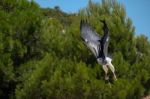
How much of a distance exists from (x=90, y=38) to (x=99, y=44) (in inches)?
35.0

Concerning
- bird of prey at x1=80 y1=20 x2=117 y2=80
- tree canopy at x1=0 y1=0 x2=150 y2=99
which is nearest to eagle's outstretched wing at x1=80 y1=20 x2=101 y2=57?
bird of prey at x1=80 y1=20 x2=117 y2=80

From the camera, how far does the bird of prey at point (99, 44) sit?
1358 cm

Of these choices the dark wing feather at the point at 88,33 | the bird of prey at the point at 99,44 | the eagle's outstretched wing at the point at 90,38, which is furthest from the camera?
the dark wing feather at the point at 88,33

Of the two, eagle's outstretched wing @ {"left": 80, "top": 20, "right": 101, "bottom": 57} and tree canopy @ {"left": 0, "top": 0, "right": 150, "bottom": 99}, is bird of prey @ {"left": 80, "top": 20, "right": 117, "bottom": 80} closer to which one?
eagle's outstretched wing @ {"left": 80, "top": 20, "right": 101, "bottom": 57}

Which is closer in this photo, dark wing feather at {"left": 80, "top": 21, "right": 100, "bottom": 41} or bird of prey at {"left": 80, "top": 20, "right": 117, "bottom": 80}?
bird of prey at {"left": 80, "top": 20, "right": 117, "bottom": 80}

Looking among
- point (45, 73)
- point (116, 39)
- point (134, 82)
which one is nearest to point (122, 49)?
point (116, 39)

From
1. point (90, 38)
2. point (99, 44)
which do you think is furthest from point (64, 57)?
point (99, 44)

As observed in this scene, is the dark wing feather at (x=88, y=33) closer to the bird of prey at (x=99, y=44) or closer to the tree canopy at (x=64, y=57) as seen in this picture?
the bird of prey at (x=99, y=44)

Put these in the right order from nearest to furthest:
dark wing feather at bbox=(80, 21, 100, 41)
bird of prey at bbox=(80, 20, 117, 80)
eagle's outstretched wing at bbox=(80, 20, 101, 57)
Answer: bird of prey at bbox=(80, 20, 117, 80)
eagle's outstretched wing at bbox=(80, 20, 101, 57)
dark wing feather at bbox=(80, 21, 100, 41)

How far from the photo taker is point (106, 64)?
14266 mm

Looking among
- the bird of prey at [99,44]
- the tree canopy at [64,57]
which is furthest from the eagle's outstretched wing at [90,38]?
the tree canopy at [64,57]

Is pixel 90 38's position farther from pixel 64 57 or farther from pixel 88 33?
pixel 64 57

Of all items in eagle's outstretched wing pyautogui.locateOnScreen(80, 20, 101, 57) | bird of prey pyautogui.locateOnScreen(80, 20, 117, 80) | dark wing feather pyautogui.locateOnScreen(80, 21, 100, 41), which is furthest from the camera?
dark wing feather pyautogui.locateOnScreen(80, 21, 100, 41)

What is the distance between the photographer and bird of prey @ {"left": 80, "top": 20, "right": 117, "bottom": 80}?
13578 mm
